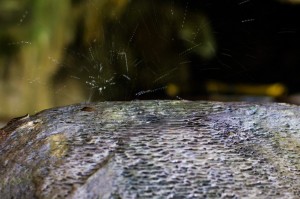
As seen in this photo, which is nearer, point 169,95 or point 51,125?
point 51,125

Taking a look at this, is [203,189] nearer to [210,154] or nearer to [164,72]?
[210,154]

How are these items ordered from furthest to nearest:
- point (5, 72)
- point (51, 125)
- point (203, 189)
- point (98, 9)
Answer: point (5, 72)
point (98, 9)
point (51, 125)
point (203, 189)

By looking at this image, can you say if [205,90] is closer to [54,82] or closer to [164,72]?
[164,72]

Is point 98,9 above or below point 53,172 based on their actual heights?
above

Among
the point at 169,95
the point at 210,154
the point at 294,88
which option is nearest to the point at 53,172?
the point at 210,154

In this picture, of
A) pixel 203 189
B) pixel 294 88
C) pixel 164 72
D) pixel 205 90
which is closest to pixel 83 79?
pixel 164 72

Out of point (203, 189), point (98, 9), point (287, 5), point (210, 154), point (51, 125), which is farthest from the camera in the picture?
point (98, 9)
